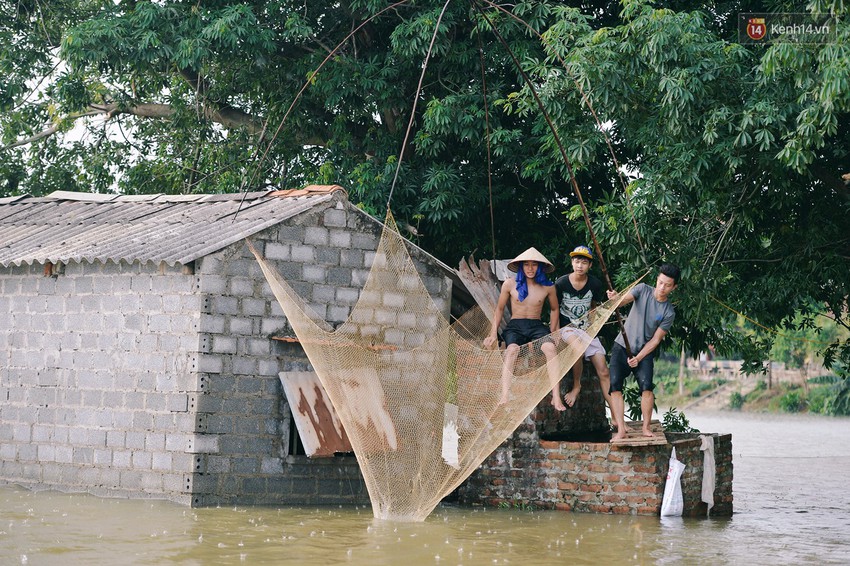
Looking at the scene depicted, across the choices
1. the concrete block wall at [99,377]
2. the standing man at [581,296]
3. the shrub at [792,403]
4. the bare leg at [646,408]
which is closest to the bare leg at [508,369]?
the standing man at [581,296]

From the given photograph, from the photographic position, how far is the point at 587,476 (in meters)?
9.63

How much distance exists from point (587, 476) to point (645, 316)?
4.65 feet

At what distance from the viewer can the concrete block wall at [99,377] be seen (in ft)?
30.5

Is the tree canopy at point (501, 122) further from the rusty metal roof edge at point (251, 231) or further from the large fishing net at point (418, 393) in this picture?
the large fishing net at point (418, 393)

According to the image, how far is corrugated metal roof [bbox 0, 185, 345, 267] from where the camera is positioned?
31.2 ft

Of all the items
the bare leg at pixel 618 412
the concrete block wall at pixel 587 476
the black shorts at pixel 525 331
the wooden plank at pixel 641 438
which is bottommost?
the concrete block wall at pixel 587 476

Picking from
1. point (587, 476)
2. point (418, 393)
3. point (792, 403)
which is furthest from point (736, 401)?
point (418, 393)

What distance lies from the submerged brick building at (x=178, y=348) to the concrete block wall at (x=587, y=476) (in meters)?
1.18

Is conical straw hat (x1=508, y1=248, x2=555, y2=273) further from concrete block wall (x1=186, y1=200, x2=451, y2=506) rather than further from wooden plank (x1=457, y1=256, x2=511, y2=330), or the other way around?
concrete block wall (x1=186, y1=200, x2=451, y2=506)

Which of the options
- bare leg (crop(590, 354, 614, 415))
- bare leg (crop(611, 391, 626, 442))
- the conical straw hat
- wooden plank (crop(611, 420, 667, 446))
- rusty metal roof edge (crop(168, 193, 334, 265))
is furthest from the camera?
bare leg (crop(590, 354, 614, 415))

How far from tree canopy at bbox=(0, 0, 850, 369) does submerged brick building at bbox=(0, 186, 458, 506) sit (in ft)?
2.49

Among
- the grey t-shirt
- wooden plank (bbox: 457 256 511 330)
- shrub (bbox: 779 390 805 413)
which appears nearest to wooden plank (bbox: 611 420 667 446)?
the grey t-shirt

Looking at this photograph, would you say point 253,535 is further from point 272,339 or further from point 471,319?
point 471,319

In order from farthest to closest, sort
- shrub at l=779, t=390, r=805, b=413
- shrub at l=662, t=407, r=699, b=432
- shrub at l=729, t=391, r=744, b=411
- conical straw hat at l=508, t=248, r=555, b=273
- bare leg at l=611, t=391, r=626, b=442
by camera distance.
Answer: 1. shrub at l=729, t=391, r=744, b=411
2. shrub at l=779, t=390, r=805, b=413
3. shrub at l=662, t=407, r=699, b=432
4. conical straw hat at l=508, t=248, r=555, b=273
5. bare leg at l=611, t=391, r=626, b=442
